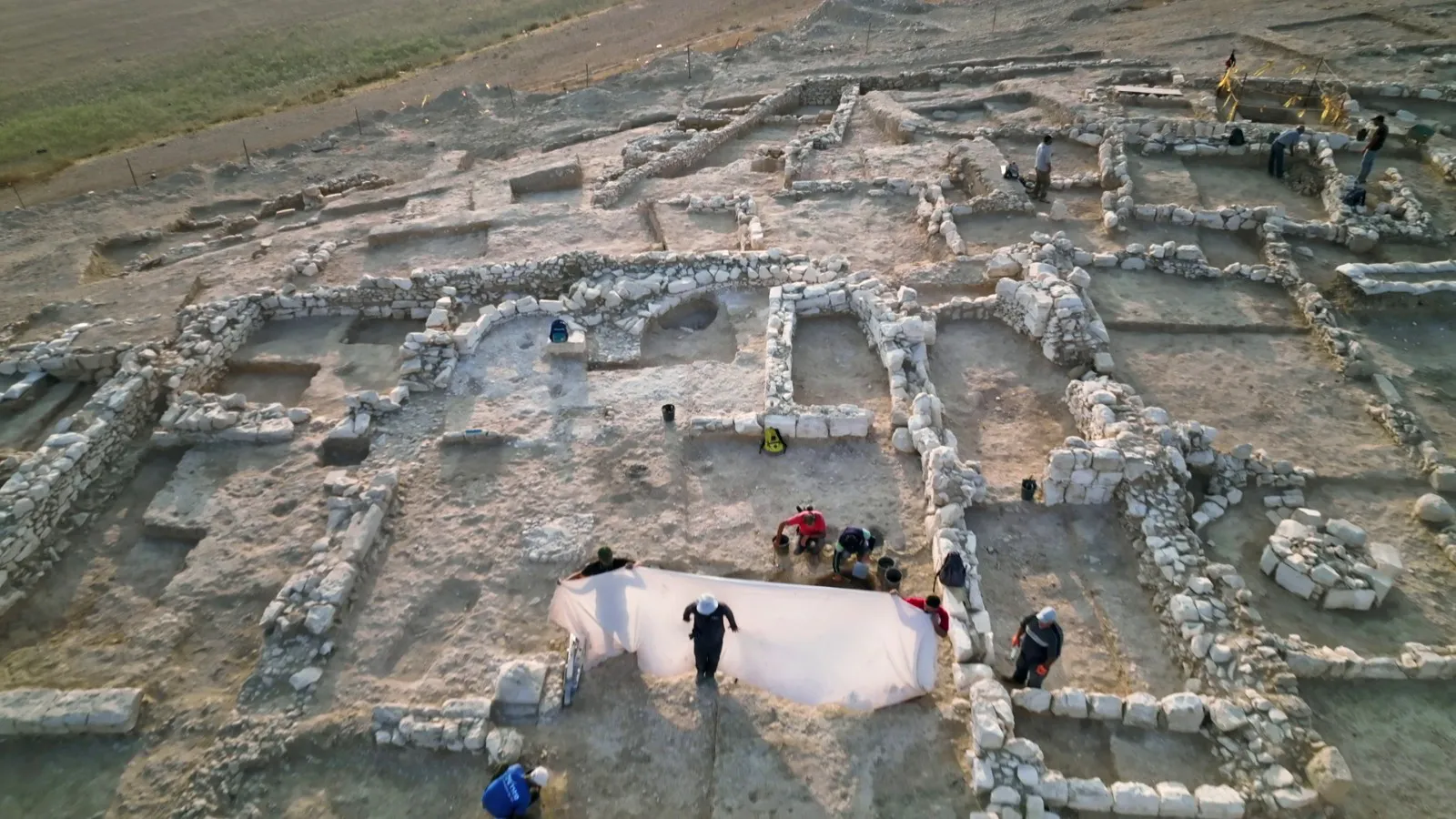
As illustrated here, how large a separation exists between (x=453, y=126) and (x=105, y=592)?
56.6 ft

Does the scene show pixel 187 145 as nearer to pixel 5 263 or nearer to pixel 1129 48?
pixel 5 263

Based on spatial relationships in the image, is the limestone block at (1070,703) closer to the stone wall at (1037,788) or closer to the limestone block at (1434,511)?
the stone wall at (1037,788)

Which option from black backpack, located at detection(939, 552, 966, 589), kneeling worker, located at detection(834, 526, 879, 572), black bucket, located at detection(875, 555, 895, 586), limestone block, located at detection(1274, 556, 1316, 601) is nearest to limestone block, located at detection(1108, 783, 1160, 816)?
black backpack, located at detection(939, 552, 966, 589)

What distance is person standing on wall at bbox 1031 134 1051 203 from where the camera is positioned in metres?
14.5

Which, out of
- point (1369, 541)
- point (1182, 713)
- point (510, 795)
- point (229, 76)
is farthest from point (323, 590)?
point (229, 76)

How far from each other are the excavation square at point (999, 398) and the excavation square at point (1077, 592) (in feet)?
1.89

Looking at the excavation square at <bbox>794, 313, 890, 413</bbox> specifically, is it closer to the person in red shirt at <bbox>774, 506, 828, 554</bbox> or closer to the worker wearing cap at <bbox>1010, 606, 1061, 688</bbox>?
the person in red shirt at <bbox>774, 506, 828, 554</bbox>

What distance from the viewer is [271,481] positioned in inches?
391

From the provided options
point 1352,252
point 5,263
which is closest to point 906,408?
point 1352,252

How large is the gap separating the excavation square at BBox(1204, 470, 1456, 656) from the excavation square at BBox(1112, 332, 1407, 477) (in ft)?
1.28

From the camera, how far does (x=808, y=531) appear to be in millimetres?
8484

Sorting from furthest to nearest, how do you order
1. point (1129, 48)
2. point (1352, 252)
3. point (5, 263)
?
point (1129, 48) < point (5, 263) < point (1352, 252)

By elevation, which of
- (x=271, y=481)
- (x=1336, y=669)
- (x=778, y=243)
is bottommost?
(x=1336, y=669)

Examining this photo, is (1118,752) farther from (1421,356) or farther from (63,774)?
(63,774)
